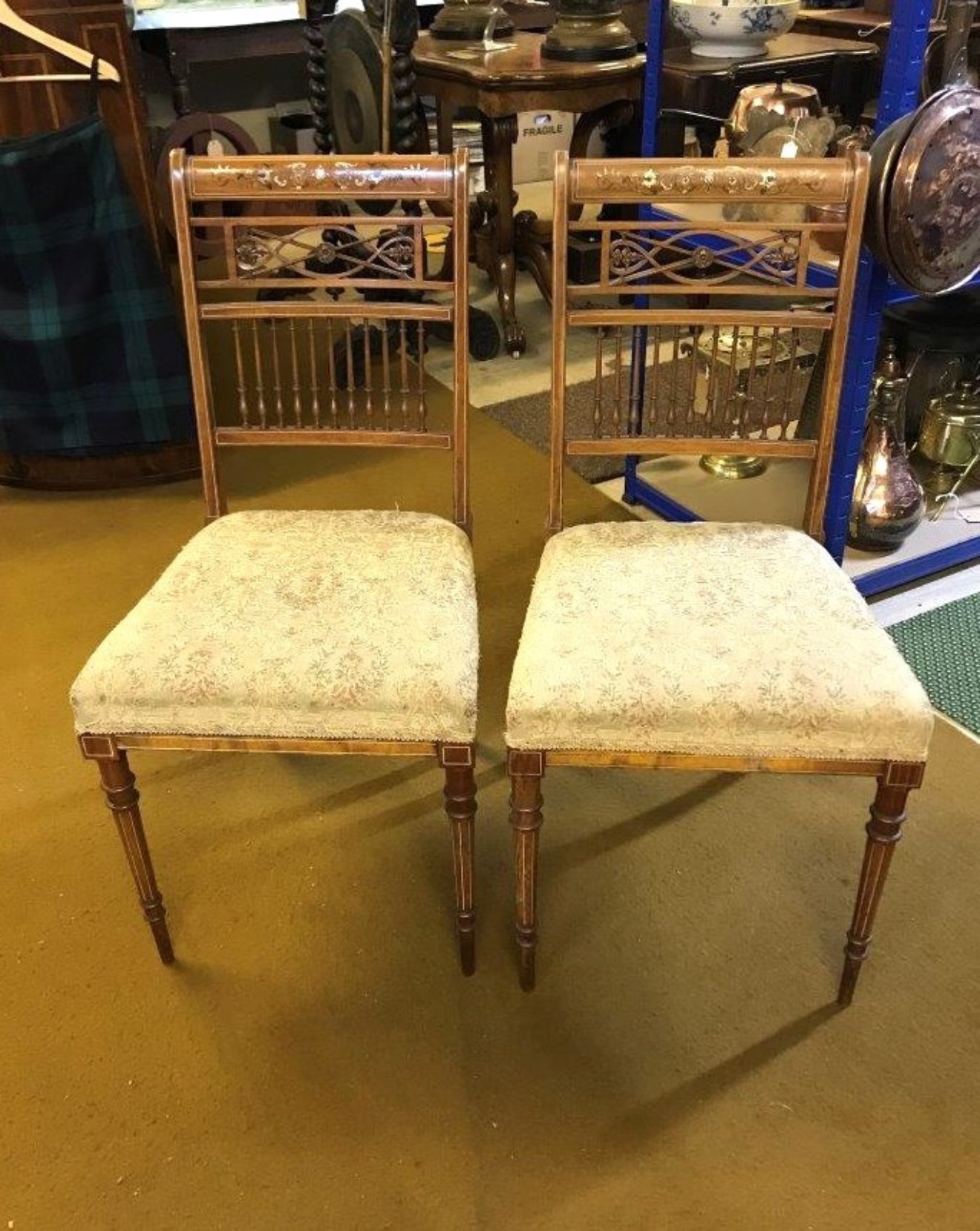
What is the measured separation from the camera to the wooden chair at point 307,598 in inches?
44.3

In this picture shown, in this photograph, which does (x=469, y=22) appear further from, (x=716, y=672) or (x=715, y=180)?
(x=716, y=672)

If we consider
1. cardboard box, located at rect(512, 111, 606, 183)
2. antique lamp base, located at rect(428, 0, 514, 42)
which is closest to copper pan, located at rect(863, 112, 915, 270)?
antique lamp base, located at rect(428, 0, 514, 42)

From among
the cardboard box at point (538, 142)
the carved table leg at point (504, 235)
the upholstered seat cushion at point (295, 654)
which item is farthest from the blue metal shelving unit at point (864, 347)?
the cardboard box at point (538, 142)

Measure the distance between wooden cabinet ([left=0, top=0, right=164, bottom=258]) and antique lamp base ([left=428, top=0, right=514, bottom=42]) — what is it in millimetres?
1157

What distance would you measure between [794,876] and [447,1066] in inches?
20.9

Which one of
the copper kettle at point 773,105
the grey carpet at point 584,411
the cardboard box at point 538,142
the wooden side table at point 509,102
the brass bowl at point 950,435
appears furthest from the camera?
the cardboard box at point 538,142

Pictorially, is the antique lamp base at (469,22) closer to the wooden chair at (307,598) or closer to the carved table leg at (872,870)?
the wooden chair at (307,598)

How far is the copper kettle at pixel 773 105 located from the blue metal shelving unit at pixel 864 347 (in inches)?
5.9

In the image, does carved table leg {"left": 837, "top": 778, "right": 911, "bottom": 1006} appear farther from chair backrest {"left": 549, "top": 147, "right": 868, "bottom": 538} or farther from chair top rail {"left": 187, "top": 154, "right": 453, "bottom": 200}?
chair top rail {"left": 187, "top": 154, "right": 453, "bottom": 200}

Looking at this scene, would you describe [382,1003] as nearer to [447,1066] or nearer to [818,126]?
[447,1066]

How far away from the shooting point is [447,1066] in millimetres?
1232

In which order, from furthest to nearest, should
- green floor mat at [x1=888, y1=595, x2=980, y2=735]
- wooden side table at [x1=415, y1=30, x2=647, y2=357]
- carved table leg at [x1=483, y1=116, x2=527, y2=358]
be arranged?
carved table leg at [x1=483, y1=116, x2=527, y2=358] < wooden side table at [x1=415, y1=30, x2=647, y2=357] < green floor mat at [x1=888, y1=595, x2=980, y2=735]

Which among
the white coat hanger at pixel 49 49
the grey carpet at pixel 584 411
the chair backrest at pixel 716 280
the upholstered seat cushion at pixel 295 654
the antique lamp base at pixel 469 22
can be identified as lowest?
the grey carpet at pixel 584 411

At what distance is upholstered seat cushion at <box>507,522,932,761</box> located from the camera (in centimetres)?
107
